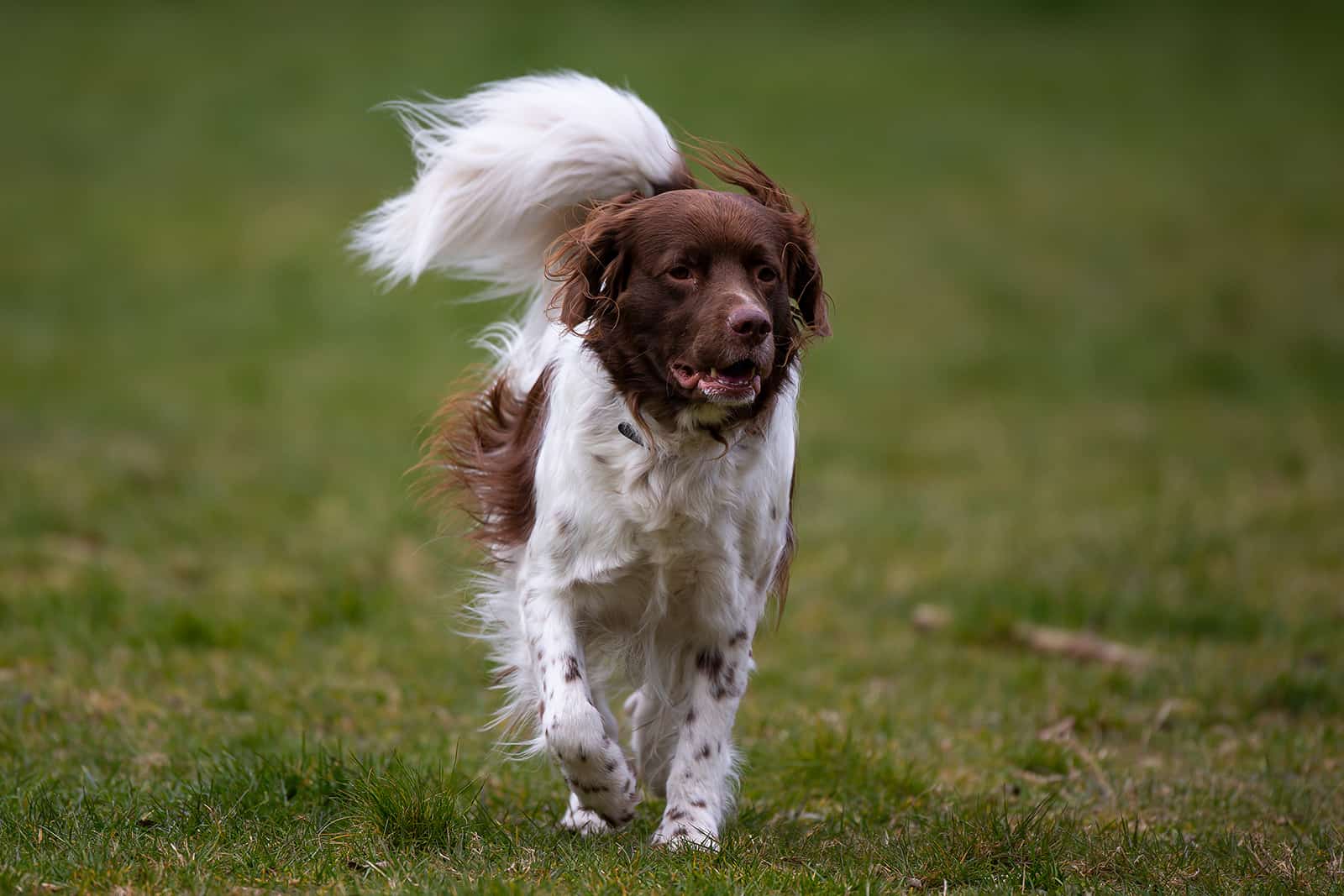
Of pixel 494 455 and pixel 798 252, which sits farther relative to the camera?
pixel 494 455

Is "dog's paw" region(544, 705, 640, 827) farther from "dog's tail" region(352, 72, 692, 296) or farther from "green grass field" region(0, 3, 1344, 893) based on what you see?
"dog's tail" region(352, 72, 692, 296)

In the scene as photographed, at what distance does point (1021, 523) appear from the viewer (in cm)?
949

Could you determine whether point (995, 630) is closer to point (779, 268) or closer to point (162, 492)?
point (779, 268)

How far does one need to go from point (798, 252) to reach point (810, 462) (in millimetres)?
7116

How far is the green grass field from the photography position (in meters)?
4.39

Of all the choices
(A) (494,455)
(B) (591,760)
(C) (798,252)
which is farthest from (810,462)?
(B) (591,760)

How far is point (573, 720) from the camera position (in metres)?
4.16

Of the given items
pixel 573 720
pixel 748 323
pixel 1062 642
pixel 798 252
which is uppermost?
pixel 798 252

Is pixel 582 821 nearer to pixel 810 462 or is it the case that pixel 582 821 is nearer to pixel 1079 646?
A: pixel 1079 646

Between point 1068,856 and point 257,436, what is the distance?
8708 mm

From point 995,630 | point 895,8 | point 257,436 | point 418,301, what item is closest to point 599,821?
point 995,630

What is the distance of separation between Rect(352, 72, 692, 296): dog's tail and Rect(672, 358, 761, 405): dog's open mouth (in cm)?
98

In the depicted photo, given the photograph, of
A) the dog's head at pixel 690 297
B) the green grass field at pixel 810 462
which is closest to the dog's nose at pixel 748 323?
the dog's head at pixel 690 297

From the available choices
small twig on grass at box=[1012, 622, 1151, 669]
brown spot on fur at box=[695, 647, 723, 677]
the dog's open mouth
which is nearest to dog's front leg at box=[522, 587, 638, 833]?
brown spot on fur at box=[695, 647, 723, 677]
